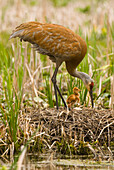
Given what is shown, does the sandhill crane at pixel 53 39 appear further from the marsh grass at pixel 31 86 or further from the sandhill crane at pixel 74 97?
the sandhill crane at pixel 74 97

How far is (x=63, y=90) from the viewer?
8.36 m

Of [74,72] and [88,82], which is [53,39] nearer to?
[74,72]

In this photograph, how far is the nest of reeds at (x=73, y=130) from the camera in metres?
5.56

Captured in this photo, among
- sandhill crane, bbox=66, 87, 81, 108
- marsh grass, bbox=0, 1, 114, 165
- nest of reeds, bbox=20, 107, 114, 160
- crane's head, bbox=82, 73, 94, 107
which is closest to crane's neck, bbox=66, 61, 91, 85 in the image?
crane's head, bbox=82, 73, 94, 107

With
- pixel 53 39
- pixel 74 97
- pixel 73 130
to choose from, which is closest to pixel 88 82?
pixel 74 97

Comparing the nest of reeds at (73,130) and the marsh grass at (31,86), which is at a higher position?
the marsh grass at (31,86)

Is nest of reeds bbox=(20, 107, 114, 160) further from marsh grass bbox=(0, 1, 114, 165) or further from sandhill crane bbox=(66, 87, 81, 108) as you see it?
sandhill crane bbox=(66, 87, 81, 108)

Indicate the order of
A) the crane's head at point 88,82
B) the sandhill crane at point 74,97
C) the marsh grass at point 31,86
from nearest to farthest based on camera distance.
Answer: the marsh grass at point 31,86, the sandhill crane at point 74,97, the crane's head at point 88,82

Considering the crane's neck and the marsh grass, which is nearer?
the marsh grass

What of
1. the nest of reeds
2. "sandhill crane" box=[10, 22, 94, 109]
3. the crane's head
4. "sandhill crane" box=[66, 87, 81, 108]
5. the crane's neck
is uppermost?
"sandhill crane" box=[10, 22, 94, 109]

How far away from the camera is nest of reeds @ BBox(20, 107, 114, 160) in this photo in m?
5.56

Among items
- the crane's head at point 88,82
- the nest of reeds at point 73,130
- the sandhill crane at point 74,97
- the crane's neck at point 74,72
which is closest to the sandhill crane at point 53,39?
the crane's neck at point 74,72

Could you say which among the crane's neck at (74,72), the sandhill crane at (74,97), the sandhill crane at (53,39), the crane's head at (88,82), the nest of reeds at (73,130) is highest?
the sandhill crane at (53,39)

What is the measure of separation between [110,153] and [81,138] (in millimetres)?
500
